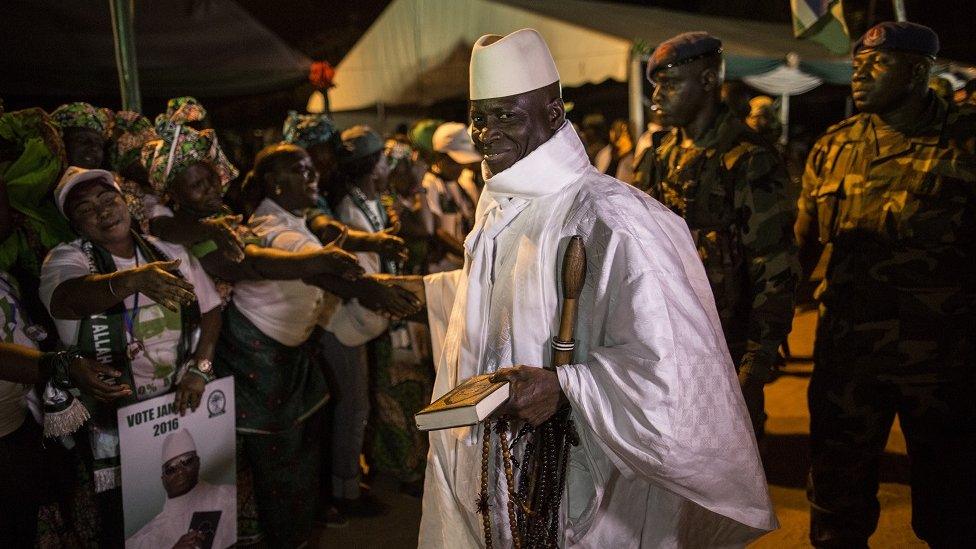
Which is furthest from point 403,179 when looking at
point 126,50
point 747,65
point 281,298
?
point 747,65

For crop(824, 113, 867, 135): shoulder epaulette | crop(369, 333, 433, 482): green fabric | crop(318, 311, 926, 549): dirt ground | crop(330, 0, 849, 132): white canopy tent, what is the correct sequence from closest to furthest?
1. crop(824, 113, 867, 135): shoulder epaulette
2. crop(318, 311, 926, 549): dirt ground
3. crop(369, 333, 433, 482): green fabric
4. crop(330, 0, 849, 132): white canopy tent

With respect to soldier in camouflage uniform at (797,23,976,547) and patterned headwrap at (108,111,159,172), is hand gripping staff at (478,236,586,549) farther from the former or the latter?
patterned headwrap at (108,111,159,172)

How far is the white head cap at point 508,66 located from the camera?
215cm

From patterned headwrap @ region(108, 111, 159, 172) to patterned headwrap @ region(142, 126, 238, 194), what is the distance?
0.32m

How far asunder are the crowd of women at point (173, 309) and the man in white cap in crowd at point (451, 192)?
1.25m

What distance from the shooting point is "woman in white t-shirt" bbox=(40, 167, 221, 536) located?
2828 mm

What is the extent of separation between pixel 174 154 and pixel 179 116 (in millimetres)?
206

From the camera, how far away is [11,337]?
114 inches

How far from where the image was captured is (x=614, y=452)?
6.37 feet

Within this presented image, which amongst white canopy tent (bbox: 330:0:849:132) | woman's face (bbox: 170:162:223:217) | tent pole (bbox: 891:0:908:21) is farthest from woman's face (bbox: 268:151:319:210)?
white canopy tent (bbox: 330:0:849:132)

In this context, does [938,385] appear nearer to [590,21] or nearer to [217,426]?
[217,426]

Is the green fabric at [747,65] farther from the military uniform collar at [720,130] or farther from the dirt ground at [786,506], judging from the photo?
the military uniform collar at [720,130]

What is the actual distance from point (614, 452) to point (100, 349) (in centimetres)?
213

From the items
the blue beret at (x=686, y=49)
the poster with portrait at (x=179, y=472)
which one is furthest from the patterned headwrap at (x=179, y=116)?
the blue beret at (x=686, y=49)
